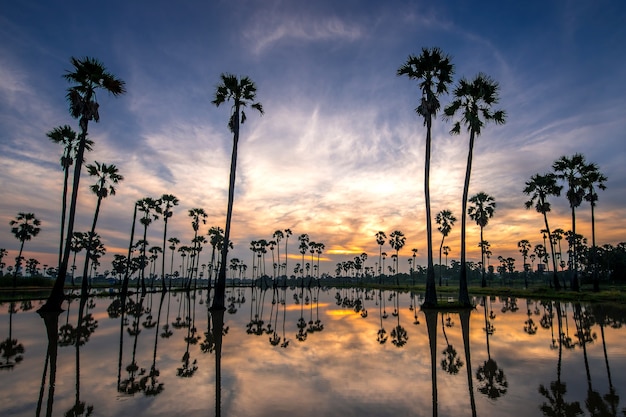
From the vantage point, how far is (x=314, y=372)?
28.4ft

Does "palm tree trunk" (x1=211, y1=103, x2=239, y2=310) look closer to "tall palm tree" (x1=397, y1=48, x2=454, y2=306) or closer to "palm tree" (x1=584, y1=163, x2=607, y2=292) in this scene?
"tall palm tree" (x1=397, y1=48, x2=454, y2=306)

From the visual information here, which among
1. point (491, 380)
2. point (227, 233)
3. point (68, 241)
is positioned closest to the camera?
point (491, 380)

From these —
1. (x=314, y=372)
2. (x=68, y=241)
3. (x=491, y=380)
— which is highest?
(x=68, y=241)

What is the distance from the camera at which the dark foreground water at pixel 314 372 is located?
247 inches

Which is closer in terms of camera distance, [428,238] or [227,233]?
[227,233]

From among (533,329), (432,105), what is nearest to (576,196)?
(432,105)

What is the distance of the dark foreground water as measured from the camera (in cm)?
627

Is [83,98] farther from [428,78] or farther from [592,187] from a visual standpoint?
[592,187]

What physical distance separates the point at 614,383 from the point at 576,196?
48.2 m

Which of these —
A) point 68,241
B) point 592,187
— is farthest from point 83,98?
point 592,187

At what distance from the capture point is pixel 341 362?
31.9 ft

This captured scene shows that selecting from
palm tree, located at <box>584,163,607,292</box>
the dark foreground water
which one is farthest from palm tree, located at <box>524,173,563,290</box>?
the dark foreground water

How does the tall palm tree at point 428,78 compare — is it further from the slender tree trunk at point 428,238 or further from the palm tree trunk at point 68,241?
the palm tree trunk at point 68,241

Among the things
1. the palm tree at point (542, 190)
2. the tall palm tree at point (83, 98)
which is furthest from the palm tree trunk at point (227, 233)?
the palm tree at point (542, 190)
